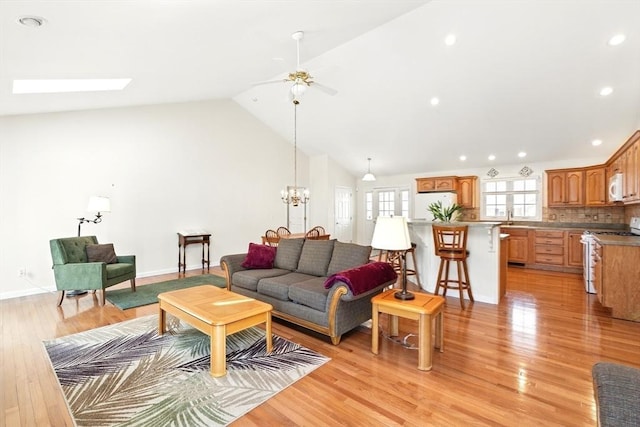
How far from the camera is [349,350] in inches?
115

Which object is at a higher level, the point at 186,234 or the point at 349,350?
the point at 186,234

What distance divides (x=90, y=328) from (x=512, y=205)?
8237 mm

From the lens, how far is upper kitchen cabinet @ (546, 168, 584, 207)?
6320 mm

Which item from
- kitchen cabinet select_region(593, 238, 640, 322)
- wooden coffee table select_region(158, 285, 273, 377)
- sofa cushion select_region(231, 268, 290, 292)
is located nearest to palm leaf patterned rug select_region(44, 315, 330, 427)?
wooden coffee table select_region(158, 285, 273, 377)

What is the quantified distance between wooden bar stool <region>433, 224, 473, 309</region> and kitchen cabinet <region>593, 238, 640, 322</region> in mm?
1502

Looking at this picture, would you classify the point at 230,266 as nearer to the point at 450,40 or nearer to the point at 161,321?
the point at 161,321

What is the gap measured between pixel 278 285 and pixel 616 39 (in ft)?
16.1

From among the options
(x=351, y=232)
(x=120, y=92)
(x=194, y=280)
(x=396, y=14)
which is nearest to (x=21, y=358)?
(x=194, y=280)

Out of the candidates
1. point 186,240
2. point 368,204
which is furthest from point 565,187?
point 186,240

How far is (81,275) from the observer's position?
13.9ft

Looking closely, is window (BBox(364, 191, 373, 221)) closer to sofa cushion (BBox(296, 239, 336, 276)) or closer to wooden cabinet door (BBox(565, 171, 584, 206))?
wooden cabinet door (BBox(565, 171, 584, 206))

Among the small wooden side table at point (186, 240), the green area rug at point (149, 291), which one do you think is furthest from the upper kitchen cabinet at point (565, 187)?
the small wooden side table at point (186, 240)

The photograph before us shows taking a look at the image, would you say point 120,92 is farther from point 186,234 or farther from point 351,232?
point 351,232

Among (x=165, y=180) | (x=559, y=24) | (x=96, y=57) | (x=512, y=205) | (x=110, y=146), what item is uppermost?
(x=559, y=24)
